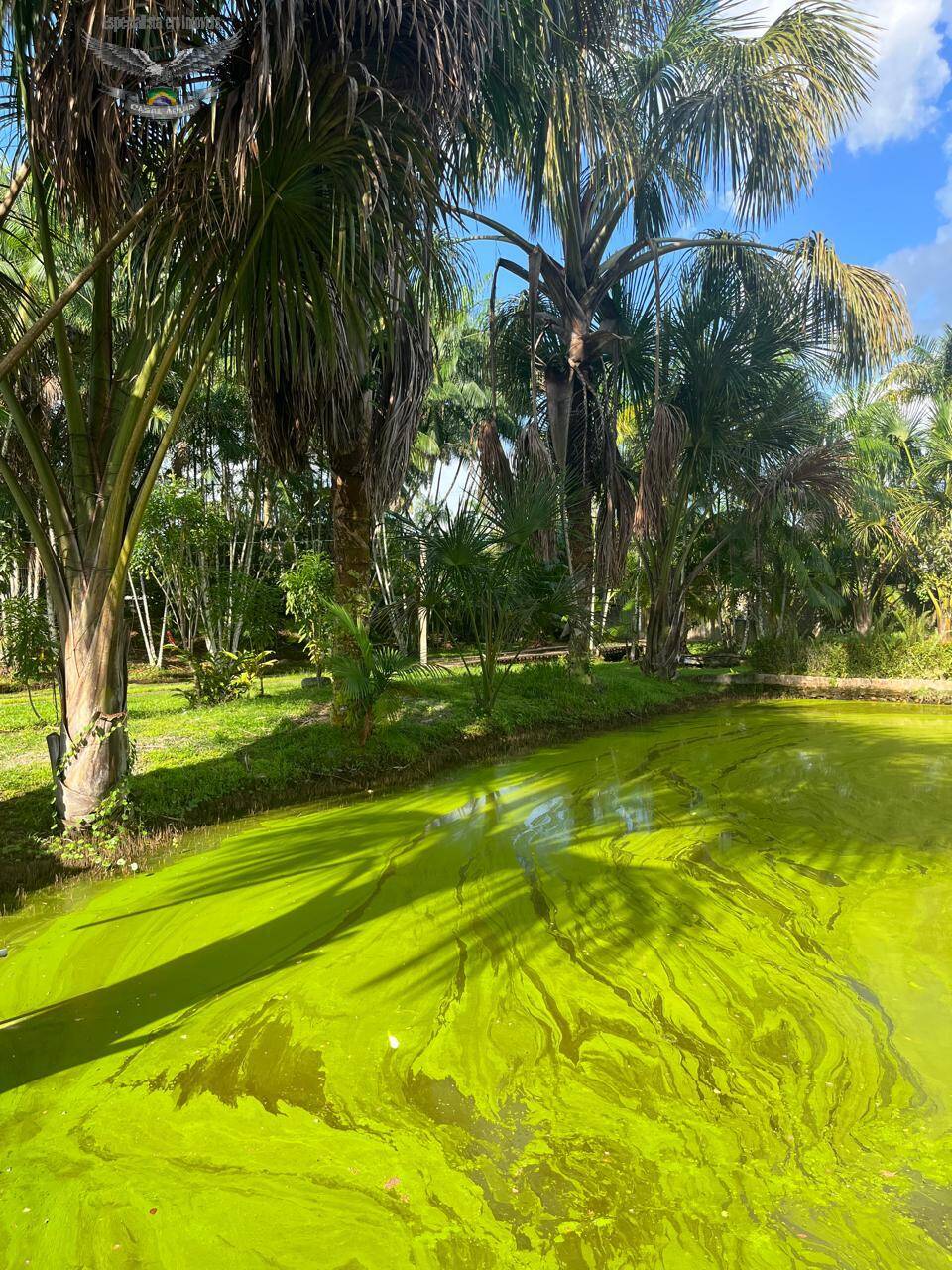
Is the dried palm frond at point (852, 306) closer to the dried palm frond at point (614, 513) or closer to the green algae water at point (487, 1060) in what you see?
the dried palm frond at point (614, 513)

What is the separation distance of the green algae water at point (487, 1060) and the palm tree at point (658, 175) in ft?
16.3

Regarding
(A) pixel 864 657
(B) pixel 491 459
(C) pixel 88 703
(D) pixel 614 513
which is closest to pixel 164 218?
(C) pixel 88 703

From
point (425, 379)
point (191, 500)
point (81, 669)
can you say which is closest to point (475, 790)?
point (81, 669)

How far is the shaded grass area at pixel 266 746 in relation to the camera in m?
4.07

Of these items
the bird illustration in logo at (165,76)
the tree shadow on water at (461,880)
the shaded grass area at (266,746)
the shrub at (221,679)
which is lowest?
the tree shadow on water at (461,880)

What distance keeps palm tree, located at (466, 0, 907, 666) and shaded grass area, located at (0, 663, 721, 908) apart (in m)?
1.10

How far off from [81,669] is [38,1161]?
2.46 metres

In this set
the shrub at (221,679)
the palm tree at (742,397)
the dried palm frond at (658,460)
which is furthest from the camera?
the palm tree at (742,397)

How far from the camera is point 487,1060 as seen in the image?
1.97m

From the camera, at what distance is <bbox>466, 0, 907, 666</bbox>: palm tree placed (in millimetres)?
8023

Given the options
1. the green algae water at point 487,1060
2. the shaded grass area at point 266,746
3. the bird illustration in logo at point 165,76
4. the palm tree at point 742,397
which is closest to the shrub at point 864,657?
the palm tree at point 742,397

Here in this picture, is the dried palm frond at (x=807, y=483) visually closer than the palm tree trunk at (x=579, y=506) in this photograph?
No

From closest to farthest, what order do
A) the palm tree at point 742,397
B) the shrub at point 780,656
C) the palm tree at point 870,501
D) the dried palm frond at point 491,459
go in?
the dried palm frond at point 491,459
the palm tree at point 742,397
the shrub at point 780,656
the palm tree at point 870,501

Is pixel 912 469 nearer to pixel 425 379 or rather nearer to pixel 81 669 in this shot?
pixel 425 379
